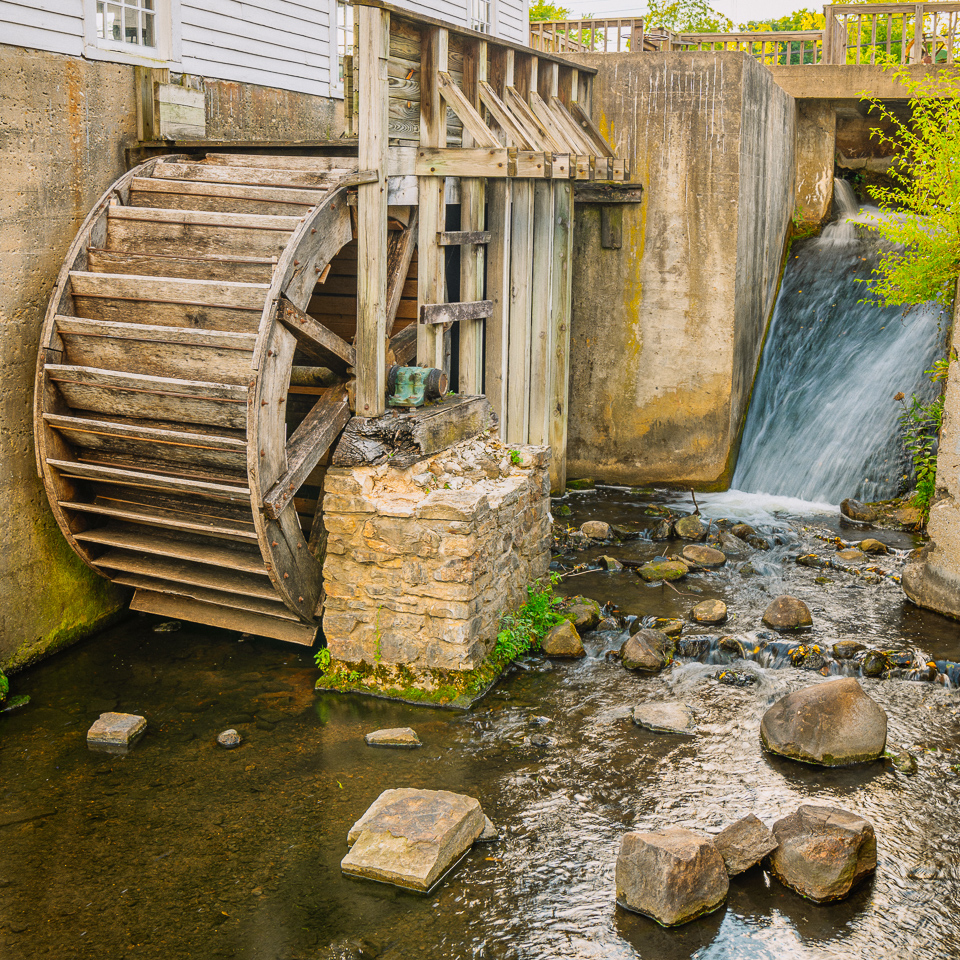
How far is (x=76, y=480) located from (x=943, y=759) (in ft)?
17.5

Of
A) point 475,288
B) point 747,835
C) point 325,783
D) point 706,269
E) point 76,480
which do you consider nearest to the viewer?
point 747,835

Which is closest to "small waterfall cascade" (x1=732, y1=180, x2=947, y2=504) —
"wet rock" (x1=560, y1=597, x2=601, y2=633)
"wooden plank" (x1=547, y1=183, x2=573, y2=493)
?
"wooden plank" (x1=547, y1=183, x2=573, y2=493)

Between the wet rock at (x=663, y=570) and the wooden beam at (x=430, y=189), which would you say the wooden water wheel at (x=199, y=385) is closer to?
the wooden beam at (x=430, y=189)

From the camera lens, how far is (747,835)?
4465 mm

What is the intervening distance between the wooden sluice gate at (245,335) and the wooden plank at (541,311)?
1874 millimetres

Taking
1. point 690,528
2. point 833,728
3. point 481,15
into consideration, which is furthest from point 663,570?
point 481,15

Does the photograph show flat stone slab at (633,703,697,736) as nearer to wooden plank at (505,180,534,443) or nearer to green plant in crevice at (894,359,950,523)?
wooden plank at (505,180,534,443)

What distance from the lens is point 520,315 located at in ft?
29.7

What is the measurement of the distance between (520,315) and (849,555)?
345 cm

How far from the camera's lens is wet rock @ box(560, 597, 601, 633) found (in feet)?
23.2

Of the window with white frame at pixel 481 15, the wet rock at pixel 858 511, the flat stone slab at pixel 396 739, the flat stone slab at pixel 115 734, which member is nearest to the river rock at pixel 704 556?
the wet rock at pixel 858 511

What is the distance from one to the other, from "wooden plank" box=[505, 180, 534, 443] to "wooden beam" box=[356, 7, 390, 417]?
254 centimetres

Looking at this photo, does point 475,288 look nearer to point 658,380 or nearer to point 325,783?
point 658,380

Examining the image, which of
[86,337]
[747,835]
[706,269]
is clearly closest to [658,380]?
[706,269]
